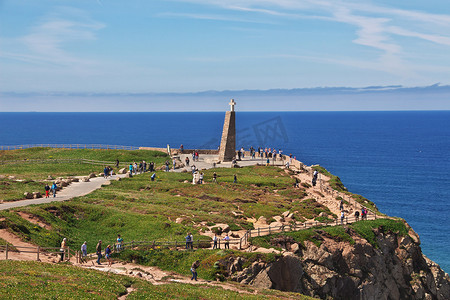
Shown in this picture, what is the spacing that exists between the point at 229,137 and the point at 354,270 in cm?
3521

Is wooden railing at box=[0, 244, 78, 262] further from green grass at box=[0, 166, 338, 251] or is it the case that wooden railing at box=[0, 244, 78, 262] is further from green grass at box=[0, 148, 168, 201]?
green grass at box=[0, 148, 168, 201]

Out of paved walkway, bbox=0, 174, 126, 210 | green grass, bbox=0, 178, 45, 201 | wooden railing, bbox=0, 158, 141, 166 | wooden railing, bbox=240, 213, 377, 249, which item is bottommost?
wooden railing, bbox=240, 213, 377, 249

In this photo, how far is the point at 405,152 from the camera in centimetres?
16700

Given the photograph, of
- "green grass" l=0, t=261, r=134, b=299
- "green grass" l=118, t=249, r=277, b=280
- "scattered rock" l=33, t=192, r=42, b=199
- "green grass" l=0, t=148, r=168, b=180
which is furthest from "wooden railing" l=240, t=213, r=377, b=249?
"green grass" l=0, t=148, r=168, b=180

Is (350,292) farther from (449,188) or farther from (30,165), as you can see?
(449,188)

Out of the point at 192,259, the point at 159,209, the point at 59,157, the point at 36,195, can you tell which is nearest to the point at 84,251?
the point at 192,259

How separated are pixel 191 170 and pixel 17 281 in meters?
44.9

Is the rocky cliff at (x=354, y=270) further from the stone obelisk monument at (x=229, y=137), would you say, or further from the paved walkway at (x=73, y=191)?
the stone obelisk monument at (x=229, y=137)

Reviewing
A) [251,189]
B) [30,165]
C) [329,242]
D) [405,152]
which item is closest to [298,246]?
[329,242]

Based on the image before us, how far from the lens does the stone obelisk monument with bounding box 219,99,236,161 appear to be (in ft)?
232

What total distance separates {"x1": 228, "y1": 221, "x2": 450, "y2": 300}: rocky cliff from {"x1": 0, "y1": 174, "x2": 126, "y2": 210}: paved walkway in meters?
19.4

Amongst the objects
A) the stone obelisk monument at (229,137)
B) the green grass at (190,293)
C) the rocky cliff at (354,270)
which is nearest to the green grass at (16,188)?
the rocky cliff at (354,270)

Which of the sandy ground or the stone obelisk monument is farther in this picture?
the stone obelisk monument

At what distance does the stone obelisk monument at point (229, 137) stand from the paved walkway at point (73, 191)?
1596 centimetres
